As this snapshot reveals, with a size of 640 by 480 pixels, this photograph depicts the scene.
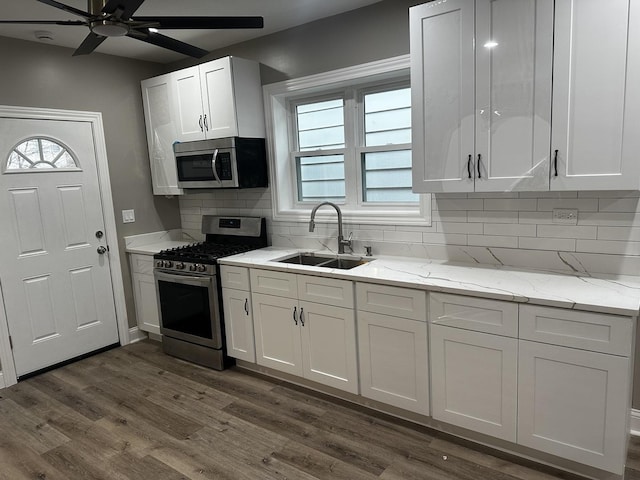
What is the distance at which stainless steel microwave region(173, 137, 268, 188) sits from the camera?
11.4 feet

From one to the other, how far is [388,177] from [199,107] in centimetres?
166

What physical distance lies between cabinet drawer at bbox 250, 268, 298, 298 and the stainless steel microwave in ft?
2.63

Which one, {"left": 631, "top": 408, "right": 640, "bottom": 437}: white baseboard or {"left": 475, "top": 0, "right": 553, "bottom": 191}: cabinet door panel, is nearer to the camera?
{"left": 475, "top": 0, "right": 553, "bottom": 191}: cabinet door panel

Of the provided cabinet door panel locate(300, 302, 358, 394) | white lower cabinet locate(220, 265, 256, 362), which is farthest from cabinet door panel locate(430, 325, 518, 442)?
white lower cabinet locate(220, 265, 256, 362)

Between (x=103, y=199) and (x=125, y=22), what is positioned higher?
(x=125, y=22)

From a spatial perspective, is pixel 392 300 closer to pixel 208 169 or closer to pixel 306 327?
pixel 306 327

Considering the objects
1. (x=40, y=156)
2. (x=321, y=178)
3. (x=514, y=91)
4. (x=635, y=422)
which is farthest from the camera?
(x=321, y=178)

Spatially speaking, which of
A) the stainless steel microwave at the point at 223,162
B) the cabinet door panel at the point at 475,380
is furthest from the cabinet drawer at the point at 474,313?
the stainless steel microwave at the point at 223,162

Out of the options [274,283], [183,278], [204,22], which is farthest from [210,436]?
[204,22]

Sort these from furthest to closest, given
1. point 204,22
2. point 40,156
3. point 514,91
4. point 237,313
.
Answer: point 40,156
point 237,313
point 514,91
point 204,22

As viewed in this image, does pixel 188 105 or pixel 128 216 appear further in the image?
pixel 128 216

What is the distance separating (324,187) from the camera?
12.1ft

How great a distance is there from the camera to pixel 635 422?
96.5 inches

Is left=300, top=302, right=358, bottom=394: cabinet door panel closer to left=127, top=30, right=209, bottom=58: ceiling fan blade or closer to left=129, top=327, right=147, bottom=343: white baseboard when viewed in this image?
left=127, top=30, right=209, bottom=58: ceiling fan blade
